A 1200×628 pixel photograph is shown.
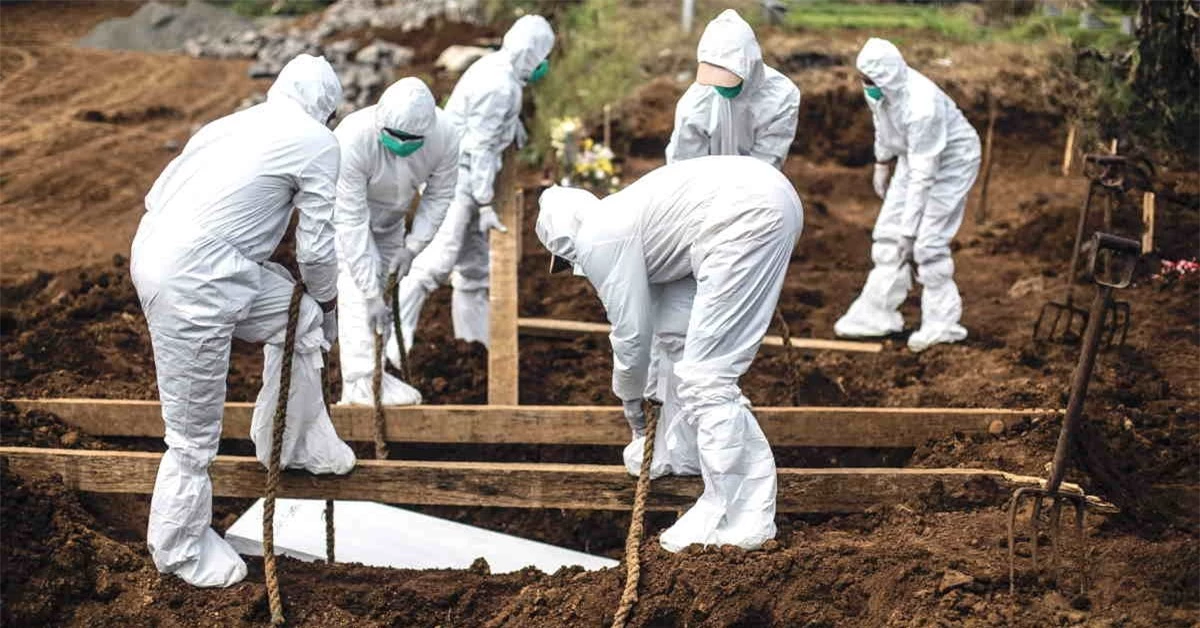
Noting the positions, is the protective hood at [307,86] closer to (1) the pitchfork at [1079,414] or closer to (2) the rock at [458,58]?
(1) the pitchfork at [1079,414]

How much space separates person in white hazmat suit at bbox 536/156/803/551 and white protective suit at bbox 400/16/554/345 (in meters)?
2.53

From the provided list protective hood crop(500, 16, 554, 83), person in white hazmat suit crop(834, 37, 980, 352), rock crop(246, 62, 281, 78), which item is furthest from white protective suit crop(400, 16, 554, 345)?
rock crop(246, 62, 281, 78)

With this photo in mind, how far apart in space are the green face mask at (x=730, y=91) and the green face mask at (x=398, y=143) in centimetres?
154

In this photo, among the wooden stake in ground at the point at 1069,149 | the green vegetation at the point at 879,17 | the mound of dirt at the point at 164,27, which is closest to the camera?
the wooden stake in ground at the point at 1069,149

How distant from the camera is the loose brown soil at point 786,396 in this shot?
5.04 metres

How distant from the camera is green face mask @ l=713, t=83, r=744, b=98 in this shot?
21.9 ft

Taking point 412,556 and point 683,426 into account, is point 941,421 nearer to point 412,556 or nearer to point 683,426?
point 683,426

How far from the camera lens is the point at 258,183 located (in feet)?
17.4

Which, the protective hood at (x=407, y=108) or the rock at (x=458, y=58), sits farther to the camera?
the rock at (x=458, y=58)

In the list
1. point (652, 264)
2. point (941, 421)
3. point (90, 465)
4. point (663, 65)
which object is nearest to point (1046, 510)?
point (941, 421)

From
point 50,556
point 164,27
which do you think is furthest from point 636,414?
point 164,27

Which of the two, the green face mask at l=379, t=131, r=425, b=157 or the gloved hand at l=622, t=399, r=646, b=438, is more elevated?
the green face mask at l=379, t=131, r=425, b=157

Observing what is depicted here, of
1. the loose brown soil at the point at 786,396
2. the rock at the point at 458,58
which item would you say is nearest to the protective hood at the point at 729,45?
the loose brown soil at the point at 786,396

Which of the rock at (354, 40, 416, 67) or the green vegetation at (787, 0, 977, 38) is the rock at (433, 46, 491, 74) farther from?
the green vegetation at (787, 0, 977, 38)
